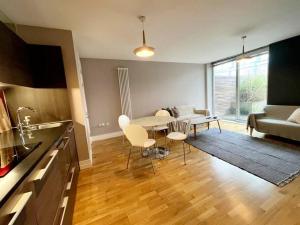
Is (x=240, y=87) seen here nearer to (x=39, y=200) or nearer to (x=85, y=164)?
(x=85, y=164)

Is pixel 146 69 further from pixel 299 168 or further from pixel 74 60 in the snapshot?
pixel 299 168

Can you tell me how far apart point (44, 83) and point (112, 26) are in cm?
138

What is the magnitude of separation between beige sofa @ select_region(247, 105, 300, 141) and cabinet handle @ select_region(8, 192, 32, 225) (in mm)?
4105

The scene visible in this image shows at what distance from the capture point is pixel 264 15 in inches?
90.1

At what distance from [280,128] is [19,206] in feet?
13.9

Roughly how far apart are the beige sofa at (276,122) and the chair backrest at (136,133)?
301 cm

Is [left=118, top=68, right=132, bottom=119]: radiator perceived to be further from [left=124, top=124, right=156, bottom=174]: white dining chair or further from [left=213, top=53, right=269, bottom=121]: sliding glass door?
[left=213, top=53, right=269, bottom=121]: sliding glass door

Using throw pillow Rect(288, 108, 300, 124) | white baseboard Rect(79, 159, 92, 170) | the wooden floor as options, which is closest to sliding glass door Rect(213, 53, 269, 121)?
throw pillow Rect(288, 108, 300, 124)

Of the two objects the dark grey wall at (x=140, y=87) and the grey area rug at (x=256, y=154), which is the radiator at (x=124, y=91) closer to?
the dark grey wall at (x=140, y=87)

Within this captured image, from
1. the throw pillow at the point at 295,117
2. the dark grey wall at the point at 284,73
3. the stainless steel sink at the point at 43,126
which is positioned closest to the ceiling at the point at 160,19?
the dark grey wall at the point at 284,73

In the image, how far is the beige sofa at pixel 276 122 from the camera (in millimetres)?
2952

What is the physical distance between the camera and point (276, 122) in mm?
3273

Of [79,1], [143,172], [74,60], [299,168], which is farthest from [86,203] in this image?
[299,168]

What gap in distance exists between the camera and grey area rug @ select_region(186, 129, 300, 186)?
6.91 feet
